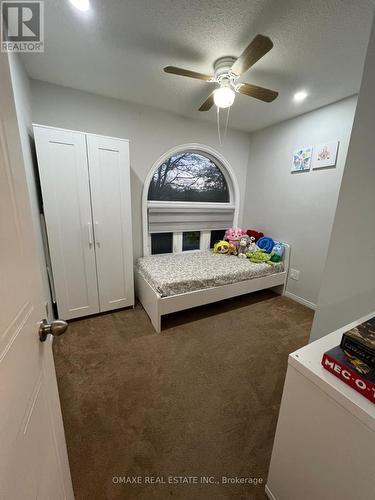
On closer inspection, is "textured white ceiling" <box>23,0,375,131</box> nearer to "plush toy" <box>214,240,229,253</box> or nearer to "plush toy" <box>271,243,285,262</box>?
"plush toy" <box>271,243,285,262</box>

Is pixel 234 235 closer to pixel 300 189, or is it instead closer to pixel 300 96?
pixel 300 189

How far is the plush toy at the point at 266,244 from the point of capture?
3.06 meters

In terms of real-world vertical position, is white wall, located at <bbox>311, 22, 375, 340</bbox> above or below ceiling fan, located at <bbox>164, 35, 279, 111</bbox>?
below

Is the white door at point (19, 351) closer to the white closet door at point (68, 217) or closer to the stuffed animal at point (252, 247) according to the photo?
the white closet door at point (68, 217)

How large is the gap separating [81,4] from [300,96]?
6.93 ft

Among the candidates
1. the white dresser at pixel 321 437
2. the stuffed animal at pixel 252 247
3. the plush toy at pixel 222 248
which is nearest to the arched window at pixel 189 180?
the plush toy at pixel 222 248

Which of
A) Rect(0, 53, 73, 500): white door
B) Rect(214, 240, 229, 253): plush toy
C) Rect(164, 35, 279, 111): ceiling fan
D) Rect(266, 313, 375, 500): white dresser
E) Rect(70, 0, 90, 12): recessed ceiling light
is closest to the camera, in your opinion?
Rect(0, 53, 73, 500): white door

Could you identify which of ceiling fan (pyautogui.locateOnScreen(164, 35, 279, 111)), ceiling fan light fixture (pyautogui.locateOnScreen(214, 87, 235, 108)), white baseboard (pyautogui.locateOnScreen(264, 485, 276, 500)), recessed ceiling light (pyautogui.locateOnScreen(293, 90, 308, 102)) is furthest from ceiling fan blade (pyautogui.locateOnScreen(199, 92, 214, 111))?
white baseboard (pyautogui.locateOnScreen(264, 485, 276, 500))

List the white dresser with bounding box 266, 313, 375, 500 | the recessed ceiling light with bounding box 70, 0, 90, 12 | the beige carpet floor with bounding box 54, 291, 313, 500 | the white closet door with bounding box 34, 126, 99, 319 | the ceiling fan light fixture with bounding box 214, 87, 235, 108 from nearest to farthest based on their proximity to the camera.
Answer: the white dresser with bounding box 266, 313, 375, 500, the beige carpet floor with bounding box 54, 291, 313, 500, the recessed ceiling light with bounding box 70, 0, 90, 12, the ceiling fan light fixture with bounding box 214, 87, 235, 108, the white closet door with bounding box 34, 126, 99, 319

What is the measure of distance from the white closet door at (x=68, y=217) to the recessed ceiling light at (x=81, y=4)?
871mm

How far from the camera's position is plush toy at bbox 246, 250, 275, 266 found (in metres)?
2.84

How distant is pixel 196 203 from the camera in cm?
320

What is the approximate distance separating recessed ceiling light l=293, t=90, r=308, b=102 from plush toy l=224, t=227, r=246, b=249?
179 cm

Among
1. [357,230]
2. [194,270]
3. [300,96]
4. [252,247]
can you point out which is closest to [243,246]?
[252,247]
